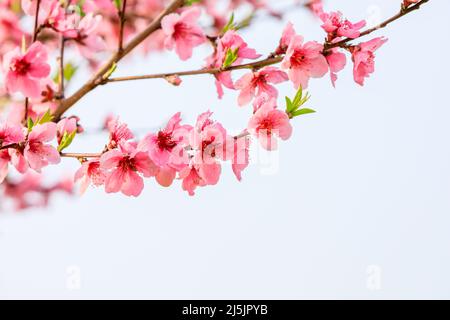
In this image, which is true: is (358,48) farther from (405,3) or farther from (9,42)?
(9,42)

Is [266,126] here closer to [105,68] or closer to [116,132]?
[116,132]

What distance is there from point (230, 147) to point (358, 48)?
0.67 meters

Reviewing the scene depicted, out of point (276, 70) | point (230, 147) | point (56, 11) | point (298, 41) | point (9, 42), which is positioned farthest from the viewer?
point (9, 42)

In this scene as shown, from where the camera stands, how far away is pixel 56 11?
2781 millimetres

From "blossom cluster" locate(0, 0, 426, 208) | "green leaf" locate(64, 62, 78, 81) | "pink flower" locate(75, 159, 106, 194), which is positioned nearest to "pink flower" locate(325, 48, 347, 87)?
"blossom cluster" locate(0, 0, 426, 208)

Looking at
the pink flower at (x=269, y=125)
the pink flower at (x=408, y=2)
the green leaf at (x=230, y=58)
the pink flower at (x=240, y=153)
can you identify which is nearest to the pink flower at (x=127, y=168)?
the pink flower at (x=240, y=153)

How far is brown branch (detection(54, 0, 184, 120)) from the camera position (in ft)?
8.44

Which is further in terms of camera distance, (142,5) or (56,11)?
(142,5)

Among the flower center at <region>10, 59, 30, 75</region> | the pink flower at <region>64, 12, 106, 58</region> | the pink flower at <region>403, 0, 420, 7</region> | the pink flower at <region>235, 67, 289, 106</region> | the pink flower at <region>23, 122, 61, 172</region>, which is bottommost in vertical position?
the pink flower at <region>23, 122, 61, 172</region>

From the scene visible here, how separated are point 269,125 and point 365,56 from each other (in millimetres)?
473

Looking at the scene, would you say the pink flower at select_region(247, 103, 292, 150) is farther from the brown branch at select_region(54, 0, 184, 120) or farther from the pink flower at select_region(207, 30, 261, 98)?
the brown branch at select_region(54, 0, 184, 120)

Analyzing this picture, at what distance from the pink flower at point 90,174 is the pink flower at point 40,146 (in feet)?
0.38

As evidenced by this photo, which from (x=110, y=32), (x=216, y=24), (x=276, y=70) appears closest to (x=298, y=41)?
(x=276, y=70)

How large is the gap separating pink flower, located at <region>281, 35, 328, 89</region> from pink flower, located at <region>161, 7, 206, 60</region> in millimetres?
617
